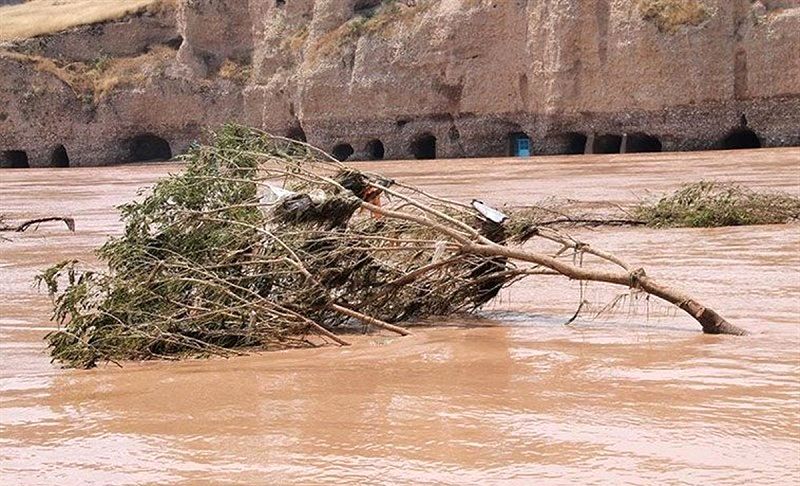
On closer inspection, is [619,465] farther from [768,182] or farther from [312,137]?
[312,137]

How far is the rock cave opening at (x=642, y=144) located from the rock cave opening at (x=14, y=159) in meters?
28.1

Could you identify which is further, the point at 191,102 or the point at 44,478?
the point at 191,102

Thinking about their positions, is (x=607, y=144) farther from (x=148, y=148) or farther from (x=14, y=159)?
(x=14, y=159)

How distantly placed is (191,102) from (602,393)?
150 feet

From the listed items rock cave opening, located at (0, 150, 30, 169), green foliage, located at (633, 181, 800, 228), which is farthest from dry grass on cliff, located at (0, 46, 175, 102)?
green foliage, located at (633, 181, 800, 228)

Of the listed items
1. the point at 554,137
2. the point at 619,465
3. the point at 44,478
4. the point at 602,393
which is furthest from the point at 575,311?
the point at 554,137

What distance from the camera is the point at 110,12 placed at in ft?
177

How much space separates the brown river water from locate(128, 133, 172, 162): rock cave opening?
4311 cm

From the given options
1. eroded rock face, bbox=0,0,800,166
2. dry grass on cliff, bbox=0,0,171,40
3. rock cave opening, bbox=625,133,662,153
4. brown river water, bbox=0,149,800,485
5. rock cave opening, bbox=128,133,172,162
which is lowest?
brown river water, bbox=0,149,800,485

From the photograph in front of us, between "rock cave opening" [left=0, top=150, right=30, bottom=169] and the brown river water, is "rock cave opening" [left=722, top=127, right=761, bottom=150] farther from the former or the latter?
"rock cave opening" [left=0, top=150, right=30, bottom=169]

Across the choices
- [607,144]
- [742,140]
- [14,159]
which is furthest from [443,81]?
[14,159]

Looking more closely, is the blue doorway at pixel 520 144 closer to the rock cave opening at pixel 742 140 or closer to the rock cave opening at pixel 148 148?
the rock cave opening at pixel 742 140

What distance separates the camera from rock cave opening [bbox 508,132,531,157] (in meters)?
40.6

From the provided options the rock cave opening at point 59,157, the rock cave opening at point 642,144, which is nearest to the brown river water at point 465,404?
the rock cave opening at point 642,144
